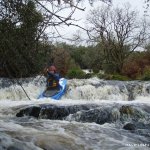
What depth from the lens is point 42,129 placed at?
890 centimetres

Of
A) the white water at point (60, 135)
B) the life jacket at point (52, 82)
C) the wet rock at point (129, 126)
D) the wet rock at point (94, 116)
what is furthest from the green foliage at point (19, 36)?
the life jacket at point (52, 82)

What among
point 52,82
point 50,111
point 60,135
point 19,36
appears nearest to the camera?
point 19,36

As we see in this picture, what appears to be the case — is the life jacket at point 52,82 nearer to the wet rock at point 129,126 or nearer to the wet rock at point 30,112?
the wet rock at point 30,112

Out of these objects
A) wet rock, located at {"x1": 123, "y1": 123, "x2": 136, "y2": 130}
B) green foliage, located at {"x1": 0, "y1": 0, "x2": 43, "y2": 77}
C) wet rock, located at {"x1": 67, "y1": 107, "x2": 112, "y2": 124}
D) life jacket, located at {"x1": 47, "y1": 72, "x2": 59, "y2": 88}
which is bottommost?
wet rock, located at {"x1": 123, "y1": 123, "x2": 136, "y2": 130}

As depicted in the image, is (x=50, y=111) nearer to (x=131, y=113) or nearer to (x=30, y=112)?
(x=30, y=112)

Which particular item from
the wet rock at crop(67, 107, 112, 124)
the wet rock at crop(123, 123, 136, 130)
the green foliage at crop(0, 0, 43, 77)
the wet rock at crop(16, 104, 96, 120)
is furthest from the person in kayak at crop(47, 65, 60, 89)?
the green foliage at crop(0, 0, 43, 77)

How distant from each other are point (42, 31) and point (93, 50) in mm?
42904

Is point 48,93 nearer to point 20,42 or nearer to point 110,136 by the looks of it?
point 110,136

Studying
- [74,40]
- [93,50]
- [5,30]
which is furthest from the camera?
[93,50]

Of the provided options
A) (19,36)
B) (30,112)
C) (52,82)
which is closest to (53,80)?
(52,82)

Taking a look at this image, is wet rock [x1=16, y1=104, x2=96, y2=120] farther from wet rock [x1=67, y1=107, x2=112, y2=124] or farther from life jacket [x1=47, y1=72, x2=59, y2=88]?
life jacket [x1=47, y1=72, x2=59, y2=88]

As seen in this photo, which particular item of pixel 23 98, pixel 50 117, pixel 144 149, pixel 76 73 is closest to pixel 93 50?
pixel 76 73

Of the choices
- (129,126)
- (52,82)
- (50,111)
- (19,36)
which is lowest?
(129,126)

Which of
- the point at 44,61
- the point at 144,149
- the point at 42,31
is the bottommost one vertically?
the point at 144,149
